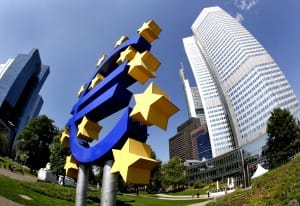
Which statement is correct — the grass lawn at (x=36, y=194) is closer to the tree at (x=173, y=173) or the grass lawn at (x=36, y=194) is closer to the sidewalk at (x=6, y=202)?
the sidewalk at (x=6, y=202)

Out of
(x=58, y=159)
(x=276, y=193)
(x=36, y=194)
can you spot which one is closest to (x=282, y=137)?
(x=276, y=193)

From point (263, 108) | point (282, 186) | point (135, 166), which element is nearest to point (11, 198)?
point (135, 166)

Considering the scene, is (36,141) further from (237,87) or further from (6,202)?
(237,87)

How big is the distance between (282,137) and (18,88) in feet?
436

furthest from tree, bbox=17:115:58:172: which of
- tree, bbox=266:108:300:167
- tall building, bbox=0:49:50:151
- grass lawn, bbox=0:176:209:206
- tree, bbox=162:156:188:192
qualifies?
tall building, bbox=0:49:50:151

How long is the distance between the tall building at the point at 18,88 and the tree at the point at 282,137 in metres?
115

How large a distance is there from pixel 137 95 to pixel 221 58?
575 feet

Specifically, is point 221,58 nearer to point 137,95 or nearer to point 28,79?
point 28,79

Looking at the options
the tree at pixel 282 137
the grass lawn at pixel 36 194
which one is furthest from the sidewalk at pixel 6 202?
the tree at pixel 282 137

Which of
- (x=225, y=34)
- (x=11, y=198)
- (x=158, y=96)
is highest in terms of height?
(x=225, y=34)

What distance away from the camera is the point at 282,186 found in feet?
63.6

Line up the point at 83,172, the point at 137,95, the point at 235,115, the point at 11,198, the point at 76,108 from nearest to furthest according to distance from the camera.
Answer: the point at 137,95 < the point at 83,172 < the point at 76,108 < the point at 11,198 < the point at 235,115

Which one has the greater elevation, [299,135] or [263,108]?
[263,108]

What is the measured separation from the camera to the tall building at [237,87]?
131875 mm
